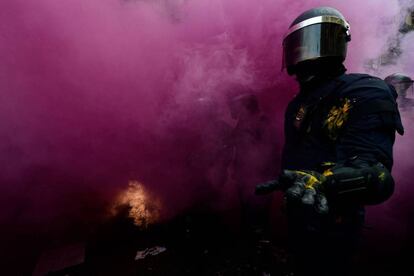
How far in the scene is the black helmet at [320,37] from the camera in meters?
1.68

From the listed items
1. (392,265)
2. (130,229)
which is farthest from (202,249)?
(392,265)

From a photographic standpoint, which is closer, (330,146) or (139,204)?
(330,146)

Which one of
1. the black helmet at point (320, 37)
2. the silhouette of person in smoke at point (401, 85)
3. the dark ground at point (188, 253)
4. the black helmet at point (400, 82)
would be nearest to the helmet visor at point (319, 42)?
the black helmet at point (320, 37)

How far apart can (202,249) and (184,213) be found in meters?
0.89

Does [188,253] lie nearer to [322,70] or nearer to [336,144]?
[336,144]

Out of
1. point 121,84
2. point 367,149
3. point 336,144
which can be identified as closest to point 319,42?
point 336,144

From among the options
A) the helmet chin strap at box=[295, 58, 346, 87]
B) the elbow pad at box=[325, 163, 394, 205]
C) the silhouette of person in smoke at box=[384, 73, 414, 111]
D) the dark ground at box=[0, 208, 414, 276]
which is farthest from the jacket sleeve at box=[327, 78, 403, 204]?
the silhouette of person in smoke at box=[384, 73, 414, 111]

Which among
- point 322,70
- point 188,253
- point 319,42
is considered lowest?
point 188,253

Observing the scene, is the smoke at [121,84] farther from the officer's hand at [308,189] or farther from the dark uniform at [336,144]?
the officer's hand at [308,189]

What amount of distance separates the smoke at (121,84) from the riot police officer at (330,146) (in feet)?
4.62

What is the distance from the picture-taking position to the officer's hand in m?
0.97

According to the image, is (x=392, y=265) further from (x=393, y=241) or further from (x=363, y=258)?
(x=393, y=241)

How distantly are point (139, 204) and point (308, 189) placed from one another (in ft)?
10.7

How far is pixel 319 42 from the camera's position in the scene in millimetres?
1695
